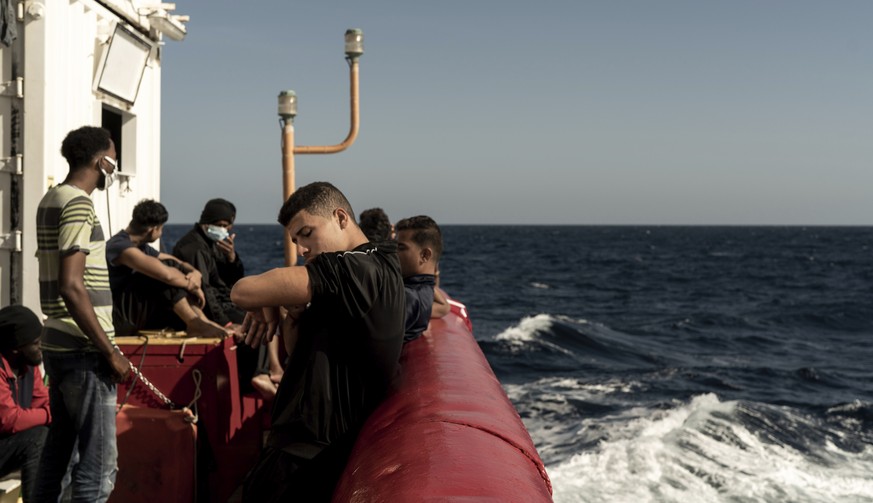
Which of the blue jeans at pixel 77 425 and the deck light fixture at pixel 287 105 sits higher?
the deck light fixture at pixel 287 105

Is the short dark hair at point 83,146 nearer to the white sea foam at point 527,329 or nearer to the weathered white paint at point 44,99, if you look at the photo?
→ the weathered white paint at point 44,99

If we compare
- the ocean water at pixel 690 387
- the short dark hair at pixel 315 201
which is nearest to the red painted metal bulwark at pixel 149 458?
the short dark hair at pixel 315 201

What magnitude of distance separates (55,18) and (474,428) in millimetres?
4321

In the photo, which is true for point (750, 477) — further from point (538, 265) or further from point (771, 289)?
point (538, 265)

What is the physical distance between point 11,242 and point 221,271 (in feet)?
4.73

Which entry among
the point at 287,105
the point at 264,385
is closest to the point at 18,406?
the point at 264,385

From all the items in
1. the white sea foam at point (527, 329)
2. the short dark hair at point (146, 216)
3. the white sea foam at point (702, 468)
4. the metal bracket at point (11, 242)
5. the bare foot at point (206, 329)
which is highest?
the short dark hair at point (146, 216)

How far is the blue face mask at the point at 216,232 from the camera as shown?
5.87 metres

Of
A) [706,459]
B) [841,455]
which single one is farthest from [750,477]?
[841,455]

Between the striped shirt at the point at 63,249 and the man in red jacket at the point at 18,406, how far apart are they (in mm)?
844

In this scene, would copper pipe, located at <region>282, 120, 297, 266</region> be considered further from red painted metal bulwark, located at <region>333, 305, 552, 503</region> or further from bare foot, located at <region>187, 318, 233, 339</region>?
red painted metal bulwark, located at <region>333, 305, 552, 503</region>

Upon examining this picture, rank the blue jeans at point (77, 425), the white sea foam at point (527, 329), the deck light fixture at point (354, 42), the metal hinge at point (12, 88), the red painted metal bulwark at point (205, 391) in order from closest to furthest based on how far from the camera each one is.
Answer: the blue jeans at point (77, 425)
the red painted metal bulwark at point (205, 391)
the metal hinge at point (12, 88)
the deck light fixture at point (354, 42)
the white sea foam at point (527, 329)

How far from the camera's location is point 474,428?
2434 mm

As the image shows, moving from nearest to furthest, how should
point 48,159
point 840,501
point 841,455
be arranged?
point 48,159 < point 840,501 < point 841,455
